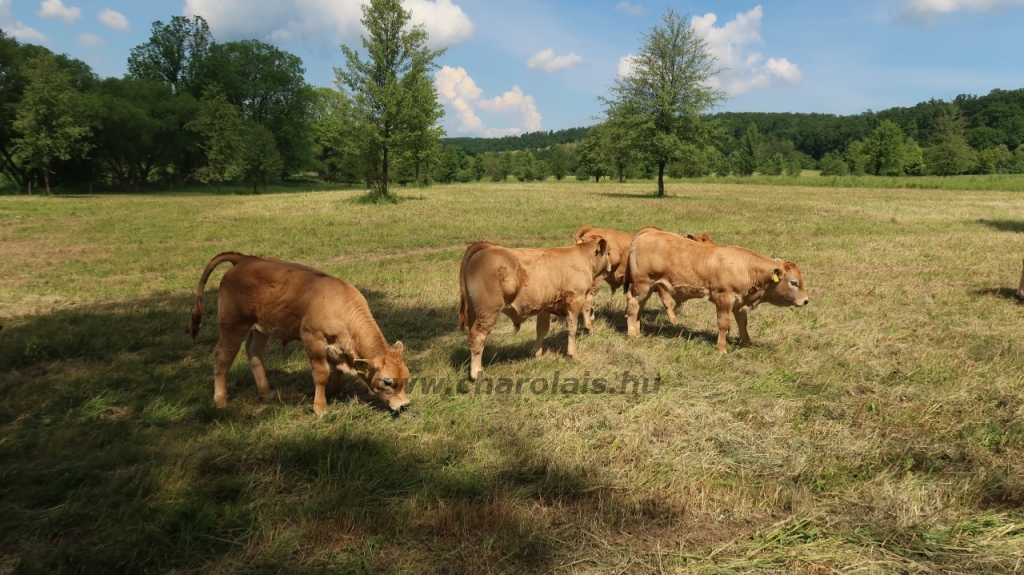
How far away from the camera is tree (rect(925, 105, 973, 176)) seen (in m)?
73.8

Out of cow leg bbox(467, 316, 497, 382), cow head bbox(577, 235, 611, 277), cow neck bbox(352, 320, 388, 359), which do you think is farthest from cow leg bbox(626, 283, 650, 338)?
cow neck bbox(352, 320, 388, 359)

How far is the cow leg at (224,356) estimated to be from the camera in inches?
225

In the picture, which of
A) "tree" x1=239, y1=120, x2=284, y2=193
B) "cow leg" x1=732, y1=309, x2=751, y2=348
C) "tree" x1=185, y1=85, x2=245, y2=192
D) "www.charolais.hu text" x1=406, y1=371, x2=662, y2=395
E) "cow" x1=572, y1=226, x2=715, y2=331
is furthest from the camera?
"tree" x1=239, y1=120, x2=284, y2=193

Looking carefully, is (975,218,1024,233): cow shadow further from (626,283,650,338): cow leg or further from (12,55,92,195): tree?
(12,55,92,195): tree

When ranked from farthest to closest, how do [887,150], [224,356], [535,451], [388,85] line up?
[887,150], [388,85], [224,356], [535,451]

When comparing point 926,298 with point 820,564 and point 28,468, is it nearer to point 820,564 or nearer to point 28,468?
point 820,564

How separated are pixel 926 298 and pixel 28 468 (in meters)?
14.3

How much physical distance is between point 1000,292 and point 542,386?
11142 mm

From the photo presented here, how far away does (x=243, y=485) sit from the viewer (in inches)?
168

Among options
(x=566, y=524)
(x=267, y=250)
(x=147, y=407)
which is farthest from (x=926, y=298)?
(x=267, y=250)

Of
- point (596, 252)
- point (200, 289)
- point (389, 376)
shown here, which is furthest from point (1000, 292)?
point (200, 289)

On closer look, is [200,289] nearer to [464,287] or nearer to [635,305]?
[464,287]

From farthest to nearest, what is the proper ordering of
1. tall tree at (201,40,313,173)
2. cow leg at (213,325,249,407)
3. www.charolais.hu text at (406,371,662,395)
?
tall tree at (201,40,313,173) < www.charolais.hu text at (406,371,662,395) < cow leg at (213,325,249,407)

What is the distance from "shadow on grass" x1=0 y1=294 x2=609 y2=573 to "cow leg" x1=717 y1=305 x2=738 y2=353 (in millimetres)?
4181
